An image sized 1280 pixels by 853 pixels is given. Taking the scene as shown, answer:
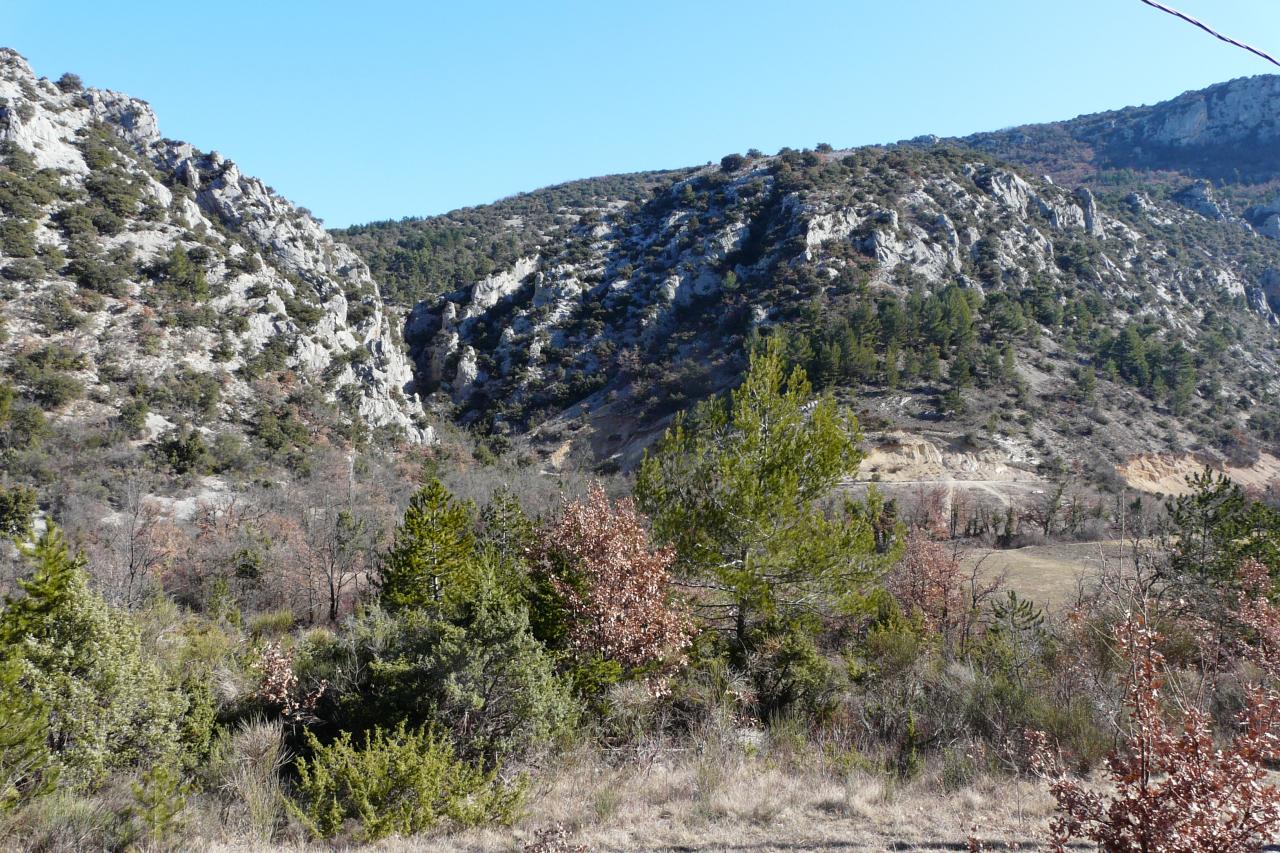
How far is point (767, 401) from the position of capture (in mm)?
12070

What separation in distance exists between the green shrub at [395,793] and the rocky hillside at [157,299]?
34.4 metres

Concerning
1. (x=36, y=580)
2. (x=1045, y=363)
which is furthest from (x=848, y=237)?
(x=36, y=580)

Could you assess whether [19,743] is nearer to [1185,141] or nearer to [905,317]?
[905,317]

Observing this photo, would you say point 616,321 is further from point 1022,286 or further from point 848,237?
point 1022,286

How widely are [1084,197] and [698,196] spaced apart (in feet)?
164

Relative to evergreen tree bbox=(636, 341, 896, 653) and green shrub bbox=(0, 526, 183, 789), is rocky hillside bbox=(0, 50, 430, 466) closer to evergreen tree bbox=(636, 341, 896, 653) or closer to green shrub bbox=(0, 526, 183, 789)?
green shrub bbox=(0, 526, 183, 789)

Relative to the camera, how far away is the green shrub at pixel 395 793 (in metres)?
6.16

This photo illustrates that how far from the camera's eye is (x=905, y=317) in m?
51.3

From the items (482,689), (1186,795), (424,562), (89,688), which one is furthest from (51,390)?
(1186,795)

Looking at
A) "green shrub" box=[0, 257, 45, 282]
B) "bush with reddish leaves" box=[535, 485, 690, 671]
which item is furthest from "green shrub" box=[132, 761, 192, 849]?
"green shrub" box=[0, 257, 45, 282]

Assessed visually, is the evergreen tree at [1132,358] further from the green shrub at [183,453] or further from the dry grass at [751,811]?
the green shrub at [183,453]

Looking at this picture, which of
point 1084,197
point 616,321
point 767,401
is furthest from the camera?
point 1084,197

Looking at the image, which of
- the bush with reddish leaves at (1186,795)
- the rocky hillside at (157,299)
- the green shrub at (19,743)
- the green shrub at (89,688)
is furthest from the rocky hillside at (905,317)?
the green shrub at (19,743)

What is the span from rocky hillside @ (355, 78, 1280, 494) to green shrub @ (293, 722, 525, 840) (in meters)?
39.8
